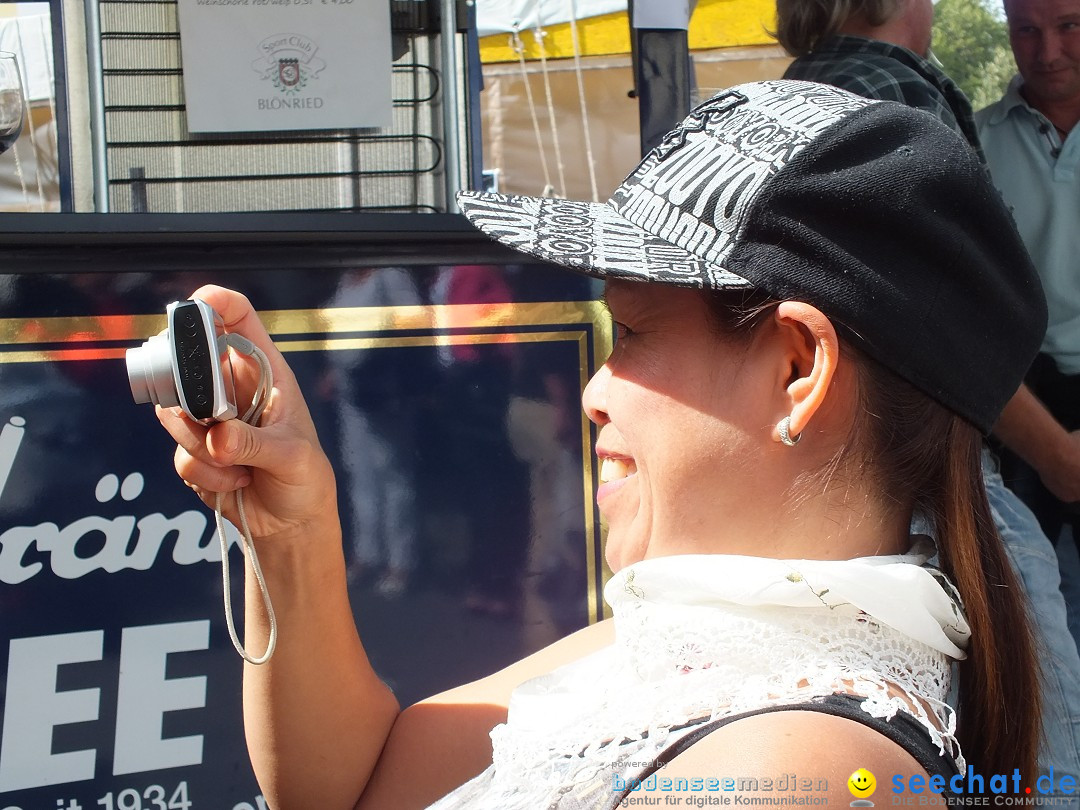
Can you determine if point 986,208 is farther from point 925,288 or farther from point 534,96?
point 534,96

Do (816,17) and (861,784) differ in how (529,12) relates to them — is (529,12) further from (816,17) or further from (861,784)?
Answer: (861,784)

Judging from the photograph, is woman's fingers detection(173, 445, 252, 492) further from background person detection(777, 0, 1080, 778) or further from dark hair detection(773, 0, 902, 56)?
dark hair detection(773, 0, 902, 56)

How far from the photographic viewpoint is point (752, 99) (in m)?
1.19

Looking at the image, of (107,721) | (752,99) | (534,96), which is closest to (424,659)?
(107,721)

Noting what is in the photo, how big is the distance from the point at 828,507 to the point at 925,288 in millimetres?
259

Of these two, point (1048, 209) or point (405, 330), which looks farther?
point (1048, 209)

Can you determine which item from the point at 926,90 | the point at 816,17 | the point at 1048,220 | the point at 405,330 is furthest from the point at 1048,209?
the point at 405,330

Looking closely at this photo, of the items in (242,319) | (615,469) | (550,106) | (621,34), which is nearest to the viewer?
(615,469)

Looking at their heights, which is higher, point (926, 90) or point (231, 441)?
point (926, 90)

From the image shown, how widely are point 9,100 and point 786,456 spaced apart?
1.61 metres

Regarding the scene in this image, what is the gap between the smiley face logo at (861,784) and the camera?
911mm

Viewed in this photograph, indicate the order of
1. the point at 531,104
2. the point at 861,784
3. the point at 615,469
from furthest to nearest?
1. the point at 531,104
2. the point at 615,469
3. the point at 861,784

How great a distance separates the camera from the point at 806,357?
1.10 meters

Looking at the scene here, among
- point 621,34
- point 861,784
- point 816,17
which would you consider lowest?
point 861,784
